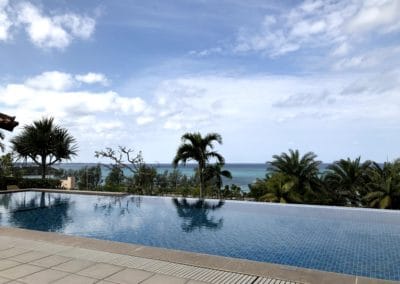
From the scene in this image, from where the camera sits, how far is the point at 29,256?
4.95m

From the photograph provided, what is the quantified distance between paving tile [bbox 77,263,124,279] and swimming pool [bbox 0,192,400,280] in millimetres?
2716

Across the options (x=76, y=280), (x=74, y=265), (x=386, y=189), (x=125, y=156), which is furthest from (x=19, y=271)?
(x=125, y=156)

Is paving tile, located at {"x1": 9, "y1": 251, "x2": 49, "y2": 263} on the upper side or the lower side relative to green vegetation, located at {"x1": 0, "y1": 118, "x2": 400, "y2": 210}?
lower

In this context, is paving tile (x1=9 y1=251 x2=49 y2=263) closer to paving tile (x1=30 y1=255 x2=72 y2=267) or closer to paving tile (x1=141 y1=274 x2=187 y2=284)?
paving tile (x1=30 y1=255 x2=72 y2=267)

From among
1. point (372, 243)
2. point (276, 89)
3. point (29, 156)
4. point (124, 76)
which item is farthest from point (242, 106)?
point (29, 156)

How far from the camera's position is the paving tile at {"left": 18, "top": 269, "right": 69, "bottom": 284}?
3.94m

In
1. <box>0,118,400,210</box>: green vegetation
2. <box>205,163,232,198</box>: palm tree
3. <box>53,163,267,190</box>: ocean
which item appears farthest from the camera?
<box>53,163,267,190</box>: ocean

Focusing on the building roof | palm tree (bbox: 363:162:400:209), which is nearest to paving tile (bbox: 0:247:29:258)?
the building roof

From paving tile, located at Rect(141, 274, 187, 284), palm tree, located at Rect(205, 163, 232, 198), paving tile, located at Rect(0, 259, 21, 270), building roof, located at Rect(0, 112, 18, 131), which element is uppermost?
building roof, located at Rect(0, 112, 18, 131)

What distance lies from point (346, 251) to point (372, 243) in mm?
1031

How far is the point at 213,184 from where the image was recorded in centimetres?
1836

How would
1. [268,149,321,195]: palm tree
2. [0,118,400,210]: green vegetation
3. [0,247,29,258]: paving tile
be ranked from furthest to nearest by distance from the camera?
[268,149,321,195]: palm tree < [0,118,400,210]: green vegetation < [0,247,29,258]: paving tile

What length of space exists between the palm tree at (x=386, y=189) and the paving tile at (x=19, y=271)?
14225 mm

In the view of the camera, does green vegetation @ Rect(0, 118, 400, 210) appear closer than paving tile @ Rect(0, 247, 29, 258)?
No
